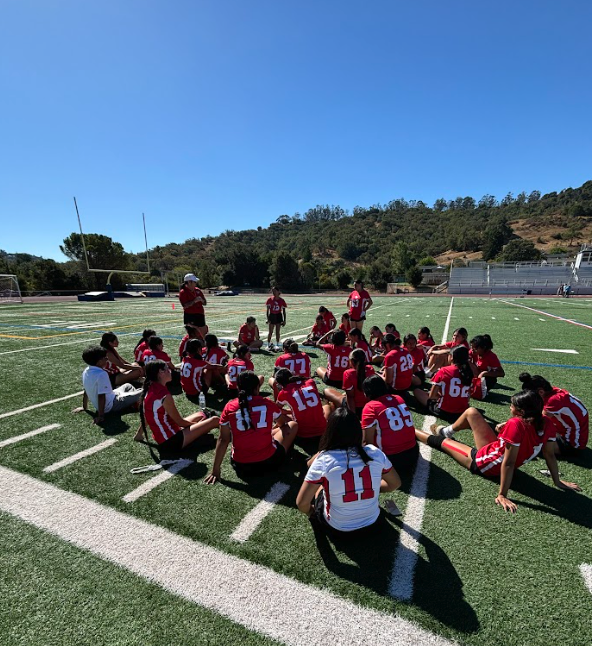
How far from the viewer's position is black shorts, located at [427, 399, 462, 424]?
5164 millimetres

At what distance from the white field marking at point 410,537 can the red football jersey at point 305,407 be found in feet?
4.30

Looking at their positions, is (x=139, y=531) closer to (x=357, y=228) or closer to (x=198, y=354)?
(x=198, y=354)

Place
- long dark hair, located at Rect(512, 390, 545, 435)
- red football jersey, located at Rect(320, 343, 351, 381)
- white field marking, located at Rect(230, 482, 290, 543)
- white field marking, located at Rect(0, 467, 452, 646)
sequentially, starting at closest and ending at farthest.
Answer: white field marking, located at Rect(0, 467, 452, 646) → white field marking, located at Rect(230, 482, 290, 543) → long dark hair, located at Rect(512, 390, 545, 435) → red football jersey, located at Rect(320, 343, 351, 381)

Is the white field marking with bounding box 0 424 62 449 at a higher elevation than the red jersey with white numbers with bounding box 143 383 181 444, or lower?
lower

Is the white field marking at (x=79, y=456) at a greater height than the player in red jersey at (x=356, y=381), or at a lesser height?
lesser

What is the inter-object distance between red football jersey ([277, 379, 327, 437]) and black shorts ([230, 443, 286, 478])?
596 mm

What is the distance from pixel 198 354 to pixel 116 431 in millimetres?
1767

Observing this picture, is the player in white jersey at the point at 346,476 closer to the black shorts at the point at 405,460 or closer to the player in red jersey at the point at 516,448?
the black shorts at the point at 405,460

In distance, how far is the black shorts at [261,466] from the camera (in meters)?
3.61

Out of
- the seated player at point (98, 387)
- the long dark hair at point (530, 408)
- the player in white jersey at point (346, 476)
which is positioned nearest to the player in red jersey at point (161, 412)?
the seated player at point (98, 387)

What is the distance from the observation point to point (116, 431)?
484 cm

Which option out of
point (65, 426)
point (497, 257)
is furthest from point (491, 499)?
point (497, 257)

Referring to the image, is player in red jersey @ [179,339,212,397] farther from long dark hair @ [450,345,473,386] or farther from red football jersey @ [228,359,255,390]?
long dark hair @ [450,345,473,386]

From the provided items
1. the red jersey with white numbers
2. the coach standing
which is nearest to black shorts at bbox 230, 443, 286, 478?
the red jersey with white numbers
